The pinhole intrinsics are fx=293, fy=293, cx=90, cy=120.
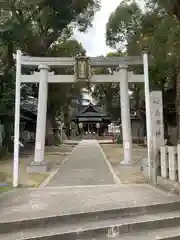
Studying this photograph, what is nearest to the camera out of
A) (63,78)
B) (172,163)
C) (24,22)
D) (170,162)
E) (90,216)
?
(90,216)

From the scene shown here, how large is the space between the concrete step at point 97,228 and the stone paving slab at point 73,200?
11.3 inches

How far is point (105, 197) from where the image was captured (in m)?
6.59

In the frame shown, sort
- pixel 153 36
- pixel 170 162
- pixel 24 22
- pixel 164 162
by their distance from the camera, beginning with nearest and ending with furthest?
1. pixel 170 162
2. pixel 164 162
3. pixel 153 36
4. pixel 24 22

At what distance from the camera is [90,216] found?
5.20 metres

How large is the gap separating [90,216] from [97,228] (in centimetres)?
51

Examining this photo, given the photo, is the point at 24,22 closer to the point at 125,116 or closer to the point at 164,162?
the point at 125,116

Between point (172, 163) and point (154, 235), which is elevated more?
point (172, 163)

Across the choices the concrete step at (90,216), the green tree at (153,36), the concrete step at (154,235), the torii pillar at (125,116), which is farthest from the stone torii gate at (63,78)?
the concrete step at (154,235)

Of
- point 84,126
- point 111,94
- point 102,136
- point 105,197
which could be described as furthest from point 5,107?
point 84,126

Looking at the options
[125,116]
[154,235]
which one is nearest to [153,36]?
[125,116]

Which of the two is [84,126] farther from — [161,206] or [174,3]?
[161,206]

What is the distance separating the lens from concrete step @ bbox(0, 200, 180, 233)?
4.74m

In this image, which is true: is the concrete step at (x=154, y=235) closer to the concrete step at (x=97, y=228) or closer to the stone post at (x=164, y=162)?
the concrete step at (x=97, y=228)

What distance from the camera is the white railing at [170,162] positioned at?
7029mm
